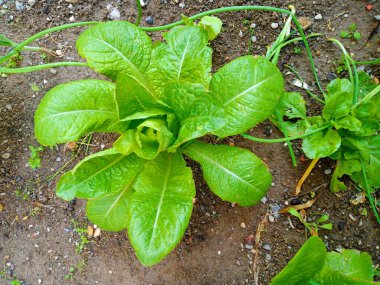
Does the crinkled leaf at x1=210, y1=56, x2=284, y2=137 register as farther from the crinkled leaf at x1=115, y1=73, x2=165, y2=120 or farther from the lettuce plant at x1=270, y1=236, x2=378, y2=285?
the lettuce plant at x1=270, y1=236, x2=378, y2=285

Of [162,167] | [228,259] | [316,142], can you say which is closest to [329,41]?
[316,142]

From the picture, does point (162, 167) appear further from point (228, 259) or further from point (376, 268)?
point (376, 268)

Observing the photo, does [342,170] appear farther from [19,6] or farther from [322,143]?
[19,6]

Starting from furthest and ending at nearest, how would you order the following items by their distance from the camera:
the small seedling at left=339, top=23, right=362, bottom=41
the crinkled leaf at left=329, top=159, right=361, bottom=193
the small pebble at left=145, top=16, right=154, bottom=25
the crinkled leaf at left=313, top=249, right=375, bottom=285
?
the small pebble at left=145, top=16, right=154, bottom=25, the small seedling at left=339, top=23, right=362, bottom=41, the crinkled leaf at left=329, top=159, right=361, bottom=193, the crinkled leaf at left=313, top=249, right=375, bottom=285

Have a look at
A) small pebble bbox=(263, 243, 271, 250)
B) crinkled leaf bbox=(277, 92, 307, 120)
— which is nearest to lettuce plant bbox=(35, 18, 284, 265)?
crinkled leaf bbox=(277, 92, 307, 120)

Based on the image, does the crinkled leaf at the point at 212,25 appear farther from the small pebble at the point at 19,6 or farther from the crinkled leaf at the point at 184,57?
the small pebble at the point at 19,6

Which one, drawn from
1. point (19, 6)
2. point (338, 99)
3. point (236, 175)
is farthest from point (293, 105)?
point (19, 6)
